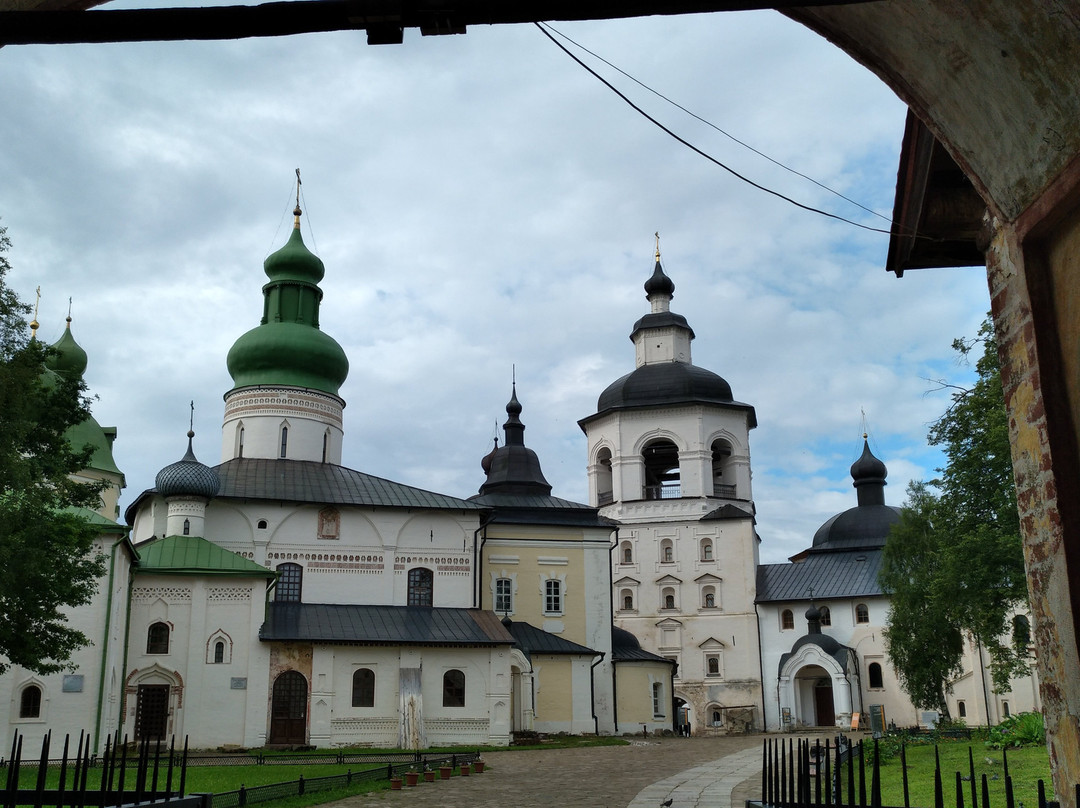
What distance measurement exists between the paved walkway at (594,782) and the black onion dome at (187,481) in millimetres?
12102

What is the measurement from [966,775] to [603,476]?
3430 cm

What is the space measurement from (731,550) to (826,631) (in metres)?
5.47

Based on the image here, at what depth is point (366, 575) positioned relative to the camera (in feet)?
107

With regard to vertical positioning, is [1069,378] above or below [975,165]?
below

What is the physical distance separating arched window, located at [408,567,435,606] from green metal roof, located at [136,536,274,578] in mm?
5003

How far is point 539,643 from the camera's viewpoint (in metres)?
34.3

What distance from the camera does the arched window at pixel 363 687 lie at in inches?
1158

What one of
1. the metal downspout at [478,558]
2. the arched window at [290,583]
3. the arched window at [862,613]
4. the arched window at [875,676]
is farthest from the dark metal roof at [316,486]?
the arched window at [875,676]

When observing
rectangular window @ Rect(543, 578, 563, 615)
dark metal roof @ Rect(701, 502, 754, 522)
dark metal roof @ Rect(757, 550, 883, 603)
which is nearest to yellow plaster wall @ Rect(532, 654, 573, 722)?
rectangular window @ Rect(543, 578, 563, 615)

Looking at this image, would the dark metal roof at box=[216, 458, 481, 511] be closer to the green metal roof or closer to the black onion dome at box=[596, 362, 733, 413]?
the green metal roof

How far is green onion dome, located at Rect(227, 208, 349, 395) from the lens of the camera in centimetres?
3675

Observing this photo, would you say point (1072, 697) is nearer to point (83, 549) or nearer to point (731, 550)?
point (83, 549)

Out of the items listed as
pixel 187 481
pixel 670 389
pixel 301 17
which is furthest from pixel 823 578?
pixel 301 17

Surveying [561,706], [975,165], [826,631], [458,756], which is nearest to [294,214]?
[561,706]
